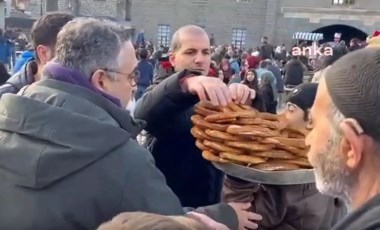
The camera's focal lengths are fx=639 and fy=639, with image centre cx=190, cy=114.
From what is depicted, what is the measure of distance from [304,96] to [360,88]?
4.64 ft

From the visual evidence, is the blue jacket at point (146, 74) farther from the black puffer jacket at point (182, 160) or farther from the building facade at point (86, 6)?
the building facade at point (86, 6)

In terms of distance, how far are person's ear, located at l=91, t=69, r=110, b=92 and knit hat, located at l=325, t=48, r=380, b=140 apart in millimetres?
811

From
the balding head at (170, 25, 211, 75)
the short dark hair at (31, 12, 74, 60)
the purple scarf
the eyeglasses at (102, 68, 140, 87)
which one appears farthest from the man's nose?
the purple scarf

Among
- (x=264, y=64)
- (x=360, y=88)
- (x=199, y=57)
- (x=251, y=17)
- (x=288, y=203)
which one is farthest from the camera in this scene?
(x=251, y=17)

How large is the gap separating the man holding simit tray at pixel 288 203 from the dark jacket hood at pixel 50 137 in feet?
2.37

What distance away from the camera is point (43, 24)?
10.5 ft

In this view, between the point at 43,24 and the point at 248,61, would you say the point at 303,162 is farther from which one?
the point at 248,61

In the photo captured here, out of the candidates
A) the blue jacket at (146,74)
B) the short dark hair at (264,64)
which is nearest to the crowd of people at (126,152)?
the blue jacket at (146,74)

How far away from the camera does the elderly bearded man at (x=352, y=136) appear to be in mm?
1591

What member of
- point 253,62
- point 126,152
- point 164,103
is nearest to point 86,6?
point 253,62

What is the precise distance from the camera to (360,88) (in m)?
1.61

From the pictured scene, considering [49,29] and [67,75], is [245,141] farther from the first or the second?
[49,29]

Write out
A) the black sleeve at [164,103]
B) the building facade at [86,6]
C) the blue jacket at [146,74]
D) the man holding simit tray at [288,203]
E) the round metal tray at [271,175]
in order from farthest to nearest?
the building facade at [86,6], the blue jacket at [146,74], the black sleeve at [164,103], the man holding simit tray at [288,203], the round metal tray at [271,175]

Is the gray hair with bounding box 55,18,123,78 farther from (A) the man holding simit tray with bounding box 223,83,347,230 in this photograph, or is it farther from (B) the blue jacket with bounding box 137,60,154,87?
(B) the blue jacket with bounding box 137,60,154,87
